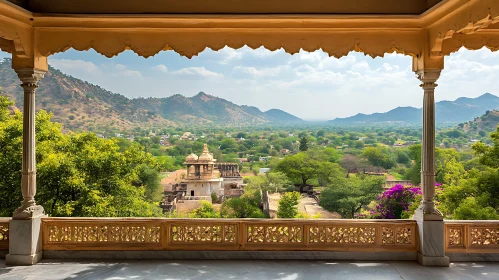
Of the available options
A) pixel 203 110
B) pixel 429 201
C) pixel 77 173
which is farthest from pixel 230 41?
pixel 203 110

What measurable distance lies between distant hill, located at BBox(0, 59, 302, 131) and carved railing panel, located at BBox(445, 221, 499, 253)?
9830mm

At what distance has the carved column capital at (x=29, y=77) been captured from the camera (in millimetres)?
4660

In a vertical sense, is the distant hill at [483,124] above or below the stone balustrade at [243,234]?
above

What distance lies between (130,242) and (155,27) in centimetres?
282

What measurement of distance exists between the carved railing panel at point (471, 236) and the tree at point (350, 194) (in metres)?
4.22

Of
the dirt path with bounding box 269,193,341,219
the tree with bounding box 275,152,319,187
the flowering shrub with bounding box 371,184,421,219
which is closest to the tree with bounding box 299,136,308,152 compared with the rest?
the tree with bounding box 275,152,319,187

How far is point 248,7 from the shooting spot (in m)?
4.32

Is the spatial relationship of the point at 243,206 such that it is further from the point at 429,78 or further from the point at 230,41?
the point at 429,78

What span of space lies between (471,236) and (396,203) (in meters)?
2.63

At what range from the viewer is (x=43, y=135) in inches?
405

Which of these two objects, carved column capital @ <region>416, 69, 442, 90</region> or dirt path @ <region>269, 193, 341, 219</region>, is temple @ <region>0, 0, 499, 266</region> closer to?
carved column capital @ <region>416, 69, 442, 90</region>

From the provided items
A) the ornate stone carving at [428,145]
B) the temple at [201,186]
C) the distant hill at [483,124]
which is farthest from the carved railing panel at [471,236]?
the temple at [201,186]

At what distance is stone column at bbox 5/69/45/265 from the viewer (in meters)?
4.54

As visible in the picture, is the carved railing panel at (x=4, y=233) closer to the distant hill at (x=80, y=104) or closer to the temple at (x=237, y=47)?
the temple at (x=237, y=47)
